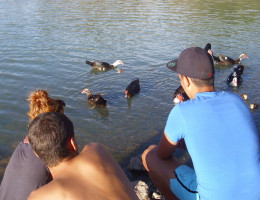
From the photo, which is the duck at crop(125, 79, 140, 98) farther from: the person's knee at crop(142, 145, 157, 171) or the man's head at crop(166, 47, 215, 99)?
the man's head at crop(166, 47, 215, 99)

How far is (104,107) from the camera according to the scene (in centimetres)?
807

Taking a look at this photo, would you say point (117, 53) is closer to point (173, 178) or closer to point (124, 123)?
point (124, 123)

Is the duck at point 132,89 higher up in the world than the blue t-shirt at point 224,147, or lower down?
lower down

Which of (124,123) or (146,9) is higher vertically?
(146,9)

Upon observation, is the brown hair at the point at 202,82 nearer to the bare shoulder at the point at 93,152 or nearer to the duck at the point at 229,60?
the bare shoulder at the point at 93,152

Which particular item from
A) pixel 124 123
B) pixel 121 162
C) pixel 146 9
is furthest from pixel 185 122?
pixel 146 9

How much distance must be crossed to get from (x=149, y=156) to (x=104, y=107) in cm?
423

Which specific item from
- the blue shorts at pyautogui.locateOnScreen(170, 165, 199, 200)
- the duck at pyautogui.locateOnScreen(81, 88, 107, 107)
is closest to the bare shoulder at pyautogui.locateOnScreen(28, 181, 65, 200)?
the blue shorts at pyautogui.locateOnScreen(170, 165, 199, 200)

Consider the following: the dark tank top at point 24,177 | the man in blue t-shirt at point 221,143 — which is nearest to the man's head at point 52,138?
the dark tank top at point 24,177

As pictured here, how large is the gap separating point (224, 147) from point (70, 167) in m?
1.48

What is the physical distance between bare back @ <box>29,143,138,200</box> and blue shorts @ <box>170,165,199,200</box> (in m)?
1.17

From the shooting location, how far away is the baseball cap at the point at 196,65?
3.09 metres

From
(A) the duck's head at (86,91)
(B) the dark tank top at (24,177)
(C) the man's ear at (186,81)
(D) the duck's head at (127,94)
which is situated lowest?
(D) the duck's head at (127,94)

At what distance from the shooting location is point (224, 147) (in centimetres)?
264
